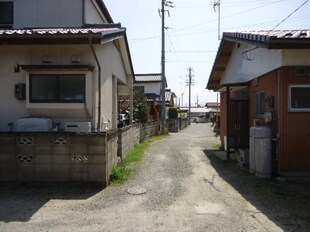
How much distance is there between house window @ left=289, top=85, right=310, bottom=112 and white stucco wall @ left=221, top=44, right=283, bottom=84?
768 millimetres

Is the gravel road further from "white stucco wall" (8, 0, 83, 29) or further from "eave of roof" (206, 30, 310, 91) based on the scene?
"white stucco wall" (8, 0, 83, 29)

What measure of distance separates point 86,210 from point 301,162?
18.6ft

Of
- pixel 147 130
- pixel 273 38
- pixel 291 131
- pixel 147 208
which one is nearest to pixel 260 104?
pixel 291 131

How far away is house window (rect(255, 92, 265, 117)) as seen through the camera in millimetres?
10672

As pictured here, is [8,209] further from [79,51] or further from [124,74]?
[124,74]

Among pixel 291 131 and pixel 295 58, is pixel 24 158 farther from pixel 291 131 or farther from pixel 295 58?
pixel 295 58

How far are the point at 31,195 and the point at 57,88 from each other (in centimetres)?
298

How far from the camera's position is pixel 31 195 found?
23.4 ft

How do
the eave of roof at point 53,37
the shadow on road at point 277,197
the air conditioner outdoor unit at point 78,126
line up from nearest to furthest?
the shadow on road at point 277,197 → the eave of roof at point 53,37 → the air conditioner outdoor unit at point 78,126

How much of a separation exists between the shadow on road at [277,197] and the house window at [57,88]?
4.58 meters

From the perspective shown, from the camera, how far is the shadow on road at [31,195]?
604 centimetres

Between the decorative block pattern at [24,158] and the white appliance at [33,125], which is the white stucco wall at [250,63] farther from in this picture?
the decorative block pattern at [24,158]

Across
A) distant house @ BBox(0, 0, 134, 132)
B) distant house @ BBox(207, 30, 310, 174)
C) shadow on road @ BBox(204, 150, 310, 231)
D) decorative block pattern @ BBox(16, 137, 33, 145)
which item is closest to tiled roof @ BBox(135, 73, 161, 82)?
distant house @ BBox(207, 30, 310, 174)

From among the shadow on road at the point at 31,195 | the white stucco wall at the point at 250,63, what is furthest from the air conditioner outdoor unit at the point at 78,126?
the white stucco wall at the point at 250,63
